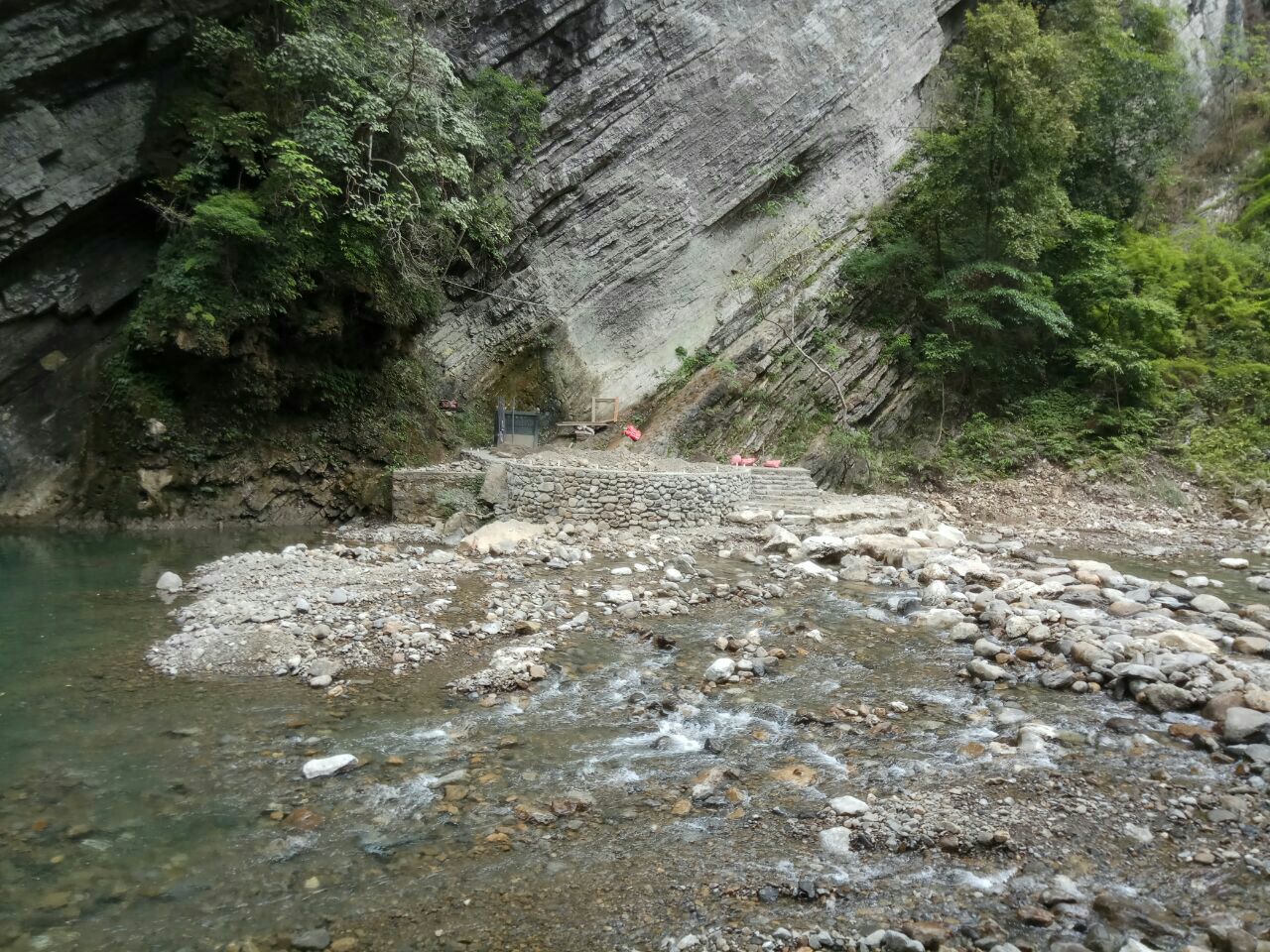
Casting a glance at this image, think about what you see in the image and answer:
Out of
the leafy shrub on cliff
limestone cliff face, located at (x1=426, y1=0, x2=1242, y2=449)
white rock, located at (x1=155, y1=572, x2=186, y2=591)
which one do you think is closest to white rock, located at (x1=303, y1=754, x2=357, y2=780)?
white rock, located at (x1=155, y1=572, x2=186, y2=591)

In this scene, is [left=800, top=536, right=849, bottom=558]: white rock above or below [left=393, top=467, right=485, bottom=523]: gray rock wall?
below

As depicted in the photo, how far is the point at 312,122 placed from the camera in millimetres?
13680

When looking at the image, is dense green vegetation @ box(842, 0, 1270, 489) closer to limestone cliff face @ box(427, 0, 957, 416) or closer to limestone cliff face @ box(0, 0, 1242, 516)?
limestone cliff face @ box(0, 0, 1242, 516)

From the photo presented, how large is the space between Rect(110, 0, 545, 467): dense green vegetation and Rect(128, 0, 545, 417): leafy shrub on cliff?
1.2 inches

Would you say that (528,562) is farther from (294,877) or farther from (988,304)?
(988,304)

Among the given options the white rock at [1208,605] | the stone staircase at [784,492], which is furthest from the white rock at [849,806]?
the stone staircase at [784,492]

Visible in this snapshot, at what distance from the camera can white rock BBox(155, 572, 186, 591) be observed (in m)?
9.22

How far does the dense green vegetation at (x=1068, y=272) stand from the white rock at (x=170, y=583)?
14901 mm

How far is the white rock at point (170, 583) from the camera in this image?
30.2 ft

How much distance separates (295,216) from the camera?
1391 cm

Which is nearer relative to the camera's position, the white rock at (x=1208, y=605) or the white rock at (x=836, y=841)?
the white rock at (x=836, y=841)

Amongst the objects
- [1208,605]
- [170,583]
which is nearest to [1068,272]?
[1208,605]

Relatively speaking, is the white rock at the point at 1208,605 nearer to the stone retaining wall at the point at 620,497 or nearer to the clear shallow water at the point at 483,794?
the clear shallow water at the point at 483,794

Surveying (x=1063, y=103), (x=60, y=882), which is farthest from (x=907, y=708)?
(x=1063, y=103)
